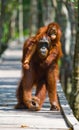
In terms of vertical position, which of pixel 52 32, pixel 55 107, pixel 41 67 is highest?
pixel 52 32

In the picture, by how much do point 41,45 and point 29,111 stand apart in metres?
1.13

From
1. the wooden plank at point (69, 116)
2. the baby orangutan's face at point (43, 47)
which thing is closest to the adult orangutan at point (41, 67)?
→ the baby orangutan's face at point (43, 47)

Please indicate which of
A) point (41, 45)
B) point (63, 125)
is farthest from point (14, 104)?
point (63, 125)

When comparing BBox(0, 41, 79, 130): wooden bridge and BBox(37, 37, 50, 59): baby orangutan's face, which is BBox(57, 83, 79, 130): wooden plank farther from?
BBox(37, 37, 50, 59): baby orangutan's face

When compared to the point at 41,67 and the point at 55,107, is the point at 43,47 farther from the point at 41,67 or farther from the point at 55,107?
the point at 55,107

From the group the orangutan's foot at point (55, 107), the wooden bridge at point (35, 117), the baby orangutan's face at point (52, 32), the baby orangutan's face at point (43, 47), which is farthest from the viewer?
the orangutan's foot at point (55, 107)

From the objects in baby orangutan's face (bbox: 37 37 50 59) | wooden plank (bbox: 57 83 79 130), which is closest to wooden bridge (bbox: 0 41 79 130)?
wooden plank (bbox: 57 83 79 130)

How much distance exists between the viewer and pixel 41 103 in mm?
10609

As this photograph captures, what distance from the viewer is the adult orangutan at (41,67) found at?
1035 centimetres

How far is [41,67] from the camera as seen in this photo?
1055cm

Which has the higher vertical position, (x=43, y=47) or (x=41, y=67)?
(x=43, y=47)

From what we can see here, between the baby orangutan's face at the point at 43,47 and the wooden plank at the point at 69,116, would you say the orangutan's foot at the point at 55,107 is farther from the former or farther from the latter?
the baby orangutan's face at the point at 43,47

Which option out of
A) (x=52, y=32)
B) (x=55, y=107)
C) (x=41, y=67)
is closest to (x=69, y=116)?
(x=55, y=107)

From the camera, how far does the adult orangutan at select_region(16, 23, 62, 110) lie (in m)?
10.4
